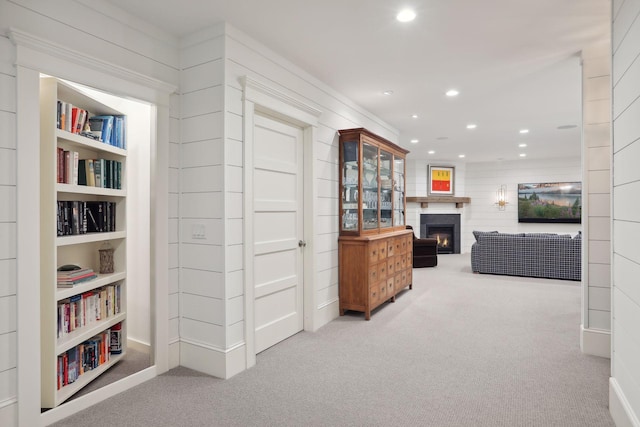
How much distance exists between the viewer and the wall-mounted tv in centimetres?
952

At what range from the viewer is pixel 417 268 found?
754 cm

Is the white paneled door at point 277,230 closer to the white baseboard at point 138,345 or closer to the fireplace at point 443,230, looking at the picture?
the white baseboard at point 138,345

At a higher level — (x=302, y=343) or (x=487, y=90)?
(x=487, y=90)

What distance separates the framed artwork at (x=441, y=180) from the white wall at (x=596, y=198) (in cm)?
Answer: 693

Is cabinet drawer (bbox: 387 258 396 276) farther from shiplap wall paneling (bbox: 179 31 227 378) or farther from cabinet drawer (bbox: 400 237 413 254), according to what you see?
shiplap wall paneling (bbox: 179 31 227 378)

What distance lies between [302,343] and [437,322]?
5.03 feet

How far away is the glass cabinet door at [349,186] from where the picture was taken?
424 cm

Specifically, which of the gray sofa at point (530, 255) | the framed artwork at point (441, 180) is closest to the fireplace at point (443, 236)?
the framed artwork at point (441, 180)

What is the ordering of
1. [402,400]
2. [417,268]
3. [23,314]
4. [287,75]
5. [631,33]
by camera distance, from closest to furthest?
1. [631,33]
2. [23,314]
3. [402,400]
4. [287,75]
5. [417,268]

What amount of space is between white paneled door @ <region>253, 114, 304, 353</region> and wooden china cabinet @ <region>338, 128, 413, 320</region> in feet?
2.24

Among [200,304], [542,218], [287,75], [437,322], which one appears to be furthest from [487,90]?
[542,218]

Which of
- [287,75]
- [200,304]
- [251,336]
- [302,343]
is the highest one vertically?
[287,75]

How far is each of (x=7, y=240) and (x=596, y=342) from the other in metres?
4.17

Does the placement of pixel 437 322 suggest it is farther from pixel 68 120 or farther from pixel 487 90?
pixel 68 120
